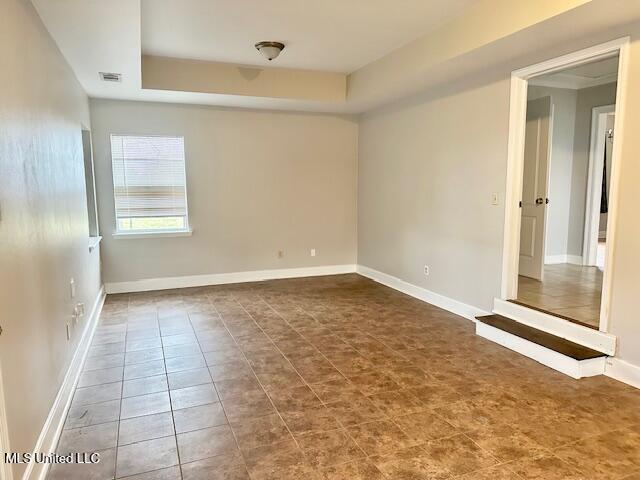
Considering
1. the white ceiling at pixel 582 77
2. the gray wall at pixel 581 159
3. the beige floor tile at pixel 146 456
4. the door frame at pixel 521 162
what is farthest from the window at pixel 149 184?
the gray wall at pixel 581 159

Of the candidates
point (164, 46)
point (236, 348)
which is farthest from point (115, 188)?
point (236, 348)

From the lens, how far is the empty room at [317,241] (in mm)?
2254

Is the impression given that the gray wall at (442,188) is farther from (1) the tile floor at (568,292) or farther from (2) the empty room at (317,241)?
(1) the tile floor at (568,292)

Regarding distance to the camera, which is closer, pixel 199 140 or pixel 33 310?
pixel 33 310

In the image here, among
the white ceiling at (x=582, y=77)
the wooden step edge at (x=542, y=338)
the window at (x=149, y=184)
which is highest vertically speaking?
the white ceiling at (x=582, y=77)

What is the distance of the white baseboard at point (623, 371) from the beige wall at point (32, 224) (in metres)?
3.57

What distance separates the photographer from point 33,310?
2.18 m

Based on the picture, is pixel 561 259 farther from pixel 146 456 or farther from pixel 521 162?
pixel 146 456

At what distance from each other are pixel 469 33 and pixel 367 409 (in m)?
3.00

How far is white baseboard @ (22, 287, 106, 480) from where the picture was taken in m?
2.02

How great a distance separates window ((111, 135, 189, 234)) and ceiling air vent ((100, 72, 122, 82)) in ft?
4.12

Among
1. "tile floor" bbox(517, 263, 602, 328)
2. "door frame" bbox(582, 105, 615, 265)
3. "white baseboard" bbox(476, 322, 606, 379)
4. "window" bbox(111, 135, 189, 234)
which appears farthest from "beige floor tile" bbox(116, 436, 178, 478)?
"door frame" bbox(582, 105, 615, 265)

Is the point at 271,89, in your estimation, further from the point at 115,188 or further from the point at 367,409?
the point at 367,409

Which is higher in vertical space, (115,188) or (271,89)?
(271,89)
